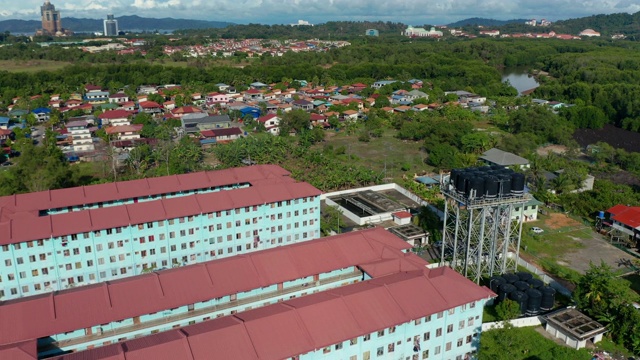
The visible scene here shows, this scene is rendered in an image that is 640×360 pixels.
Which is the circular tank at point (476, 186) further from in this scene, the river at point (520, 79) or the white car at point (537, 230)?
the river at point (520, 79)

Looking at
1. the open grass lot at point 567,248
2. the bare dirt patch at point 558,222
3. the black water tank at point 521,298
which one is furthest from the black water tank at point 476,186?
the bare dirt patch at point 558,222

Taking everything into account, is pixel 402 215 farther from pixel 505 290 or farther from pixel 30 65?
pixel 30 65

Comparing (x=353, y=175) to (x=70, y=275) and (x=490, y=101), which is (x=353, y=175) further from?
(x=490, y=101)

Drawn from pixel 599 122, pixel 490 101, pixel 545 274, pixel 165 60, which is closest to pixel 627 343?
pixel 545 274

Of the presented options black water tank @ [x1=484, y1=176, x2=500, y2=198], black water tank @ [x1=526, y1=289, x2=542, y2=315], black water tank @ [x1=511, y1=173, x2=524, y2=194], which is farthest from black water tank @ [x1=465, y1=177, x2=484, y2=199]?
black water tank @ [x1=526, y1=289, x2=542, y2=315]

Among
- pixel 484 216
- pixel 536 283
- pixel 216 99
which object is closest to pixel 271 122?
pixel 216 99

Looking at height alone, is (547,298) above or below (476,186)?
below

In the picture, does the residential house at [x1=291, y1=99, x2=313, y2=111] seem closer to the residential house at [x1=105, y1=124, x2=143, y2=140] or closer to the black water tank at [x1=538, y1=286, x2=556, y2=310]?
the residential house at [x1=105, y1=124, x2=143, y2=140]
